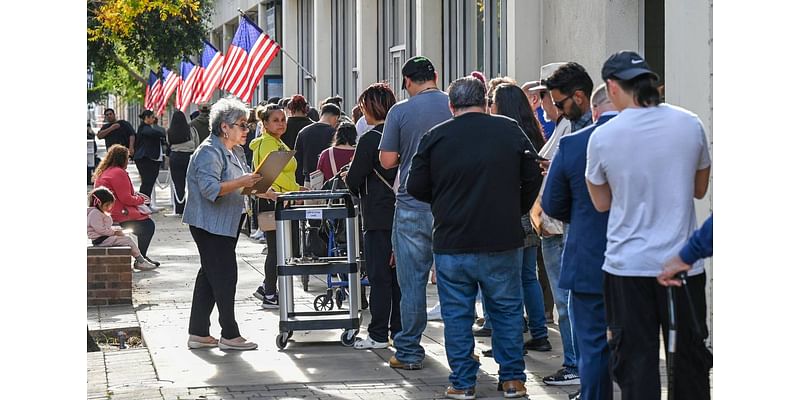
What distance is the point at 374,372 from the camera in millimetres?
8836

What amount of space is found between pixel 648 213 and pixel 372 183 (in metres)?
3.94

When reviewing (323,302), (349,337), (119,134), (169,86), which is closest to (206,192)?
(349,337)

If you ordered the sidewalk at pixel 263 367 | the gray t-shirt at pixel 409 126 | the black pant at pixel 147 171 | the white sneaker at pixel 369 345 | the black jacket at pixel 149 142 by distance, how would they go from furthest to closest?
the black pant at pixel 147 171, the black jacket at pixel 149 142, the white sneaker at pixel 369 345, the gray t-shirt at pixel 409 126, the sidewalk at pixel 263 367

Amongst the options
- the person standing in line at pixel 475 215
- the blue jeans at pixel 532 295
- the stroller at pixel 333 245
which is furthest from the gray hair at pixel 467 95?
the stroller at pixel 333 245

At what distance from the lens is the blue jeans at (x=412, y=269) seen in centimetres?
867

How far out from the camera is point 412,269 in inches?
343

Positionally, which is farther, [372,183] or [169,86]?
[169,86]

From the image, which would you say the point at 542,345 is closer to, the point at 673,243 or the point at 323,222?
the point at 323,222

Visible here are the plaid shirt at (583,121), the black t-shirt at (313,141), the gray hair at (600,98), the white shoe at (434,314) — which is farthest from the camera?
the black t-shirt at (313,141)

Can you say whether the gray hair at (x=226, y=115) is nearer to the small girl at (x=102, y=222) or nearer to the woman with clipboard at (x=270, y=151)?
the woman with clipboard at (x=270, y=151)

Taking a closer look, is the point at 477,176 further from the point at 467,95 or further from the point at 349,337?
the point at 349,337

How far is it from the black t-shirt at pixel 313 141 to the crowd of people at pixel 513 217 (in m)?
2.08

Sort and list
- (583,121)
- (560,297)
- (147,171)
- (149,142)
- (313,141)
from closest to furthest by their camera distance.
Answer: (583,121) → (560,297) → (313,141) → (147,171) → (149,142)

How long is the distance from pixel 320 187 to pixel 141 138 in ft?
38.9
